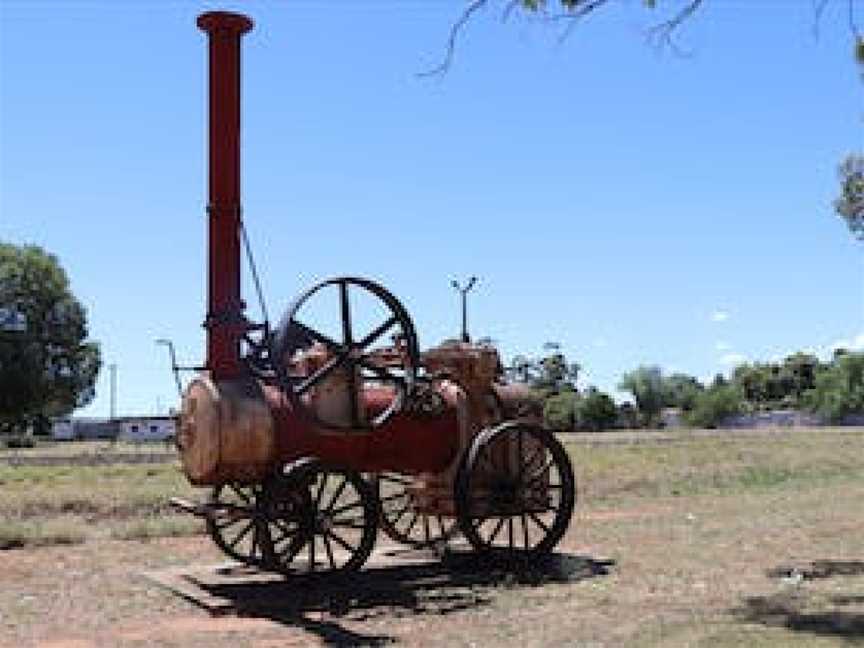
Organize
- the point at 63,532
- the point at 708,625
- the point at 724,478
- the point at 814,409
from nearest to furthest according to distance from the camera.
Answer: the point at 708,625 < the point at 63,532 < the point at 724,478 < the point at 814,409

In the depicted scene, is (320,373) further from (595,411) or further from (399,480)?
(595,411)

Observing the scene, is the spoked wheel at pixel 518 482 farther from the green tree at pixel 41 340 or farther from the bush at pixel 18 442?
the green tree at pixel 41 340

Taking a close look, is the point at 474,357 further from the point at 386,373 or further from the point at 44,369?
the point at 44,369

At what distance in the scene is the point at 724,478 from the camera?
29.1m

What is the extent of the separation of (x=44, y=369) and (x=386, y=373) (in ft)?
232

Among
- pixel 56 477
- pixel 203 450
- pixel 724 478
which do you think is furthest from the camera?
pixel 56 477

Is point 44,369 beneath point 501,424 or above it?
above

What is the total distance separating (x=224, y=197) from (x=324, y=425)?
84.4 inches

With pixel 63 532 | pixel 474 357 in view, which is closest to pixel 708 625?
pixel 474 357

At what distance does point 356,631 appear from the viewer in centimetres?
1175

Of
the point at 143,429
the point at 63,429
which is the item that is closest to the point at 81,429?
the point at 63,429

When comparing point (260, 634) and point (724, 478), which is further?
point (724, 478)

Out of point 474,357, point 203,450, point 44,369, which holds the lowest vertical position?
point 203,450

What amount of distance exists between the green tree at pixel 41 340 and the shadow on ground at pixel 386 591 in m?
67.3
